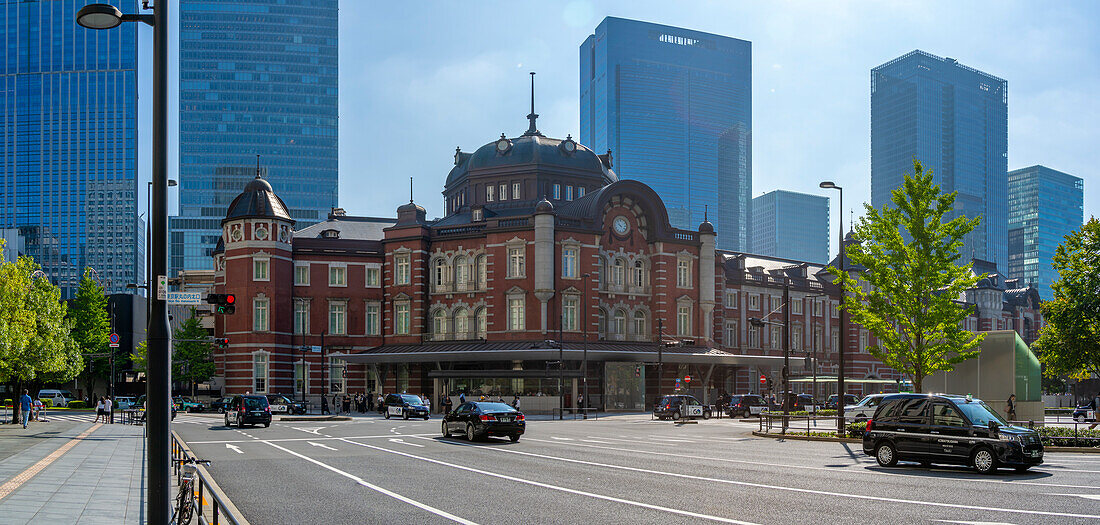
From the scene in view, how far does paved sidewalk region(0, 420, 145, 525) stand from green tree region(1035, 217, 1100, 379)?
107 ft

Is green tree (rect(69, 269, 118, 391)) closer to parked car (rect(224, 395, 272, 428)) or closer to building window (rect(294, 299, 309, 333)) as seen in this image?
building window (rect(294, 299, 309, 333))

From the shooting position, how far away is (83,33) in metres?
178

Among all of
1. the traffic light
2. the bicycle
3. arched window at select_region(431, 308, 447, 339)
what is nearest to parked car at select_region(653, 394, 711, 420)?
arched window at select_region(431, 308, 447, 339)

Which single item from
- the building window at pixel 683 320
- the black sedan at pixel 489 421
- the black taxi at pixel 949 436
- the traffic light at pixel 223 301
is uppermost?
the traffic light at pixel 223 301

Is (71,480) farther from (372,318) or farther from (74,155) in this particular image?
(74,155)

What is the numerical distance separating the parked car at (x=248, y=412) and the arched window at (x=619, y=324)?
3422 centimetres

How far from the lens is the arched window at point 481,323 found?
7179 centimetres

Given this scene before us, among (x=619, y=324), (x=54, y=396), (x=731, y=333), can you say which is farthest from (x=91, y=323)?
(x=731, y=333)

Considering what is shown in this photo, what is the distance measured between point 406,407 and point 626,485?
37189 millimetres

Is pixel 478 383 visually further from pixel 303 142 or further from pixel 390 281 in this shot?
pixel 303 142

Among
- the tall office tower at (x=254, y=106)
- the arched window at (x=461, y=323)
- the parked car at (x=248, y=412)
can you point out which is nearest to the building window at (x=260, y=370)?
the arched window at (x=461, y=323)

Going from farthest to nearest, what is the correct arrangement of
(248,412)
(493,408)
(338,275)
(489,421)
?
(338,275)
(248,412)
(493,408)
(489,421)

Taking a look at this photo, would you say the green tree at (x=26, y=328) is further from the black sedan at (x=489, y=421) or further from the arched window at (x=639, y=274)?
the arched window at (x=639, y=274)

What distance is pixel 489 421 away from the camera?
103 ft
